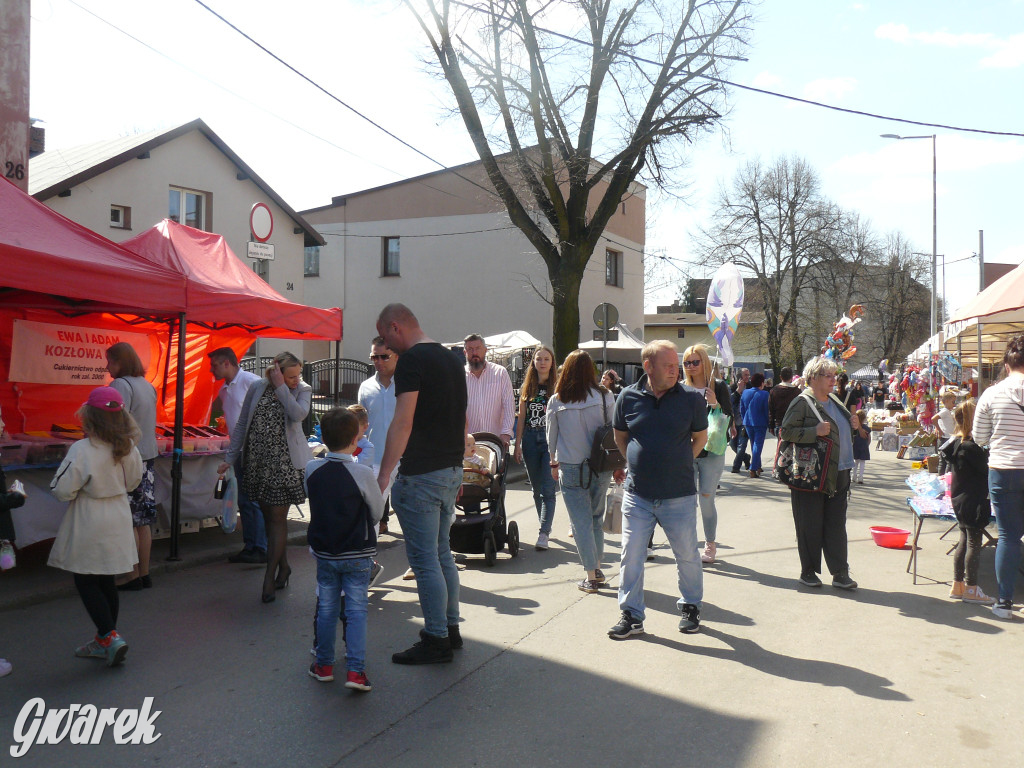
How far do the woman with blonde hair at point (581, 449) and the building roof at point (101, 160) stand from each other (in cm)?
1473

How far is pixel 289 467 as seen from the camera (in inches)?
248

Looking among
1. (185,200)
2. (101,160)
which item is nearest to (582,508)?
(101,160)

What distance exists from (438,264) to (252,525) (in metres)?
24.7

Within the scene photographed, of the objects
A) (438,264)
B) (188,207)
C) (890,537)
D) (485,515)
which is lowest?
(890,537)

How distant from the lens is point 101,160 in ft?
62.5

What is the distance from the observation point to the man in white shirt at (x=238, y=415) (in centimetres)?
742

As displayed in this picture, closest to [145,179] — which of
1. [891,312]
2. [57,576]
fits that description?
[57,576]

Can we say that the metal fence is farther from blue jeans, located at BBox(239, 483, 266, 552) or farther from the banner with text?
blue jeans, located at BBox(239, 483, 266, 552)

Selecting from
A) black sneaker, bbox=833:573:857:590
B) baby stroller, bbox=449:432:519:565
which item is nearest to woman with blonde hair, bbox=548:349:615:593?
baby stroller, bbox=449:432:519:565

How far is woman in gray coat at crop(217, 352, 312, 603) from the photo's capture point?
6.13 metres

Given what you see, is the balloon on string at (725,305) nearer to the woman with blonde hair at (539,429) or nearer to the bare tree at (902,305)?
the woman with blonde hair at (539,429)

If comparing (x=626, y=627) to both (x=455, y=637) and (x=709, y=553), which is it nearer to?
(x=455, y=637)

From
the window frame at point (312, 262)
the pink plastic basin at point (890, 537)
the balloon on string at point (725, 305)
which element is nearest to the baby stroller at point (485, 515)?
the pink plastic basin at point (890, 537)

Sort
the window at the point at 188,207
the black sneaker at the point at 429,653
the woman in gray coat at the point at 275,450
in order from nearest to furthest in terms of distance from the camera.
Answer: the black sneaker at the point at 429,653
the woman in gray coat at the point at 275,450
the window at the point at 188,207
